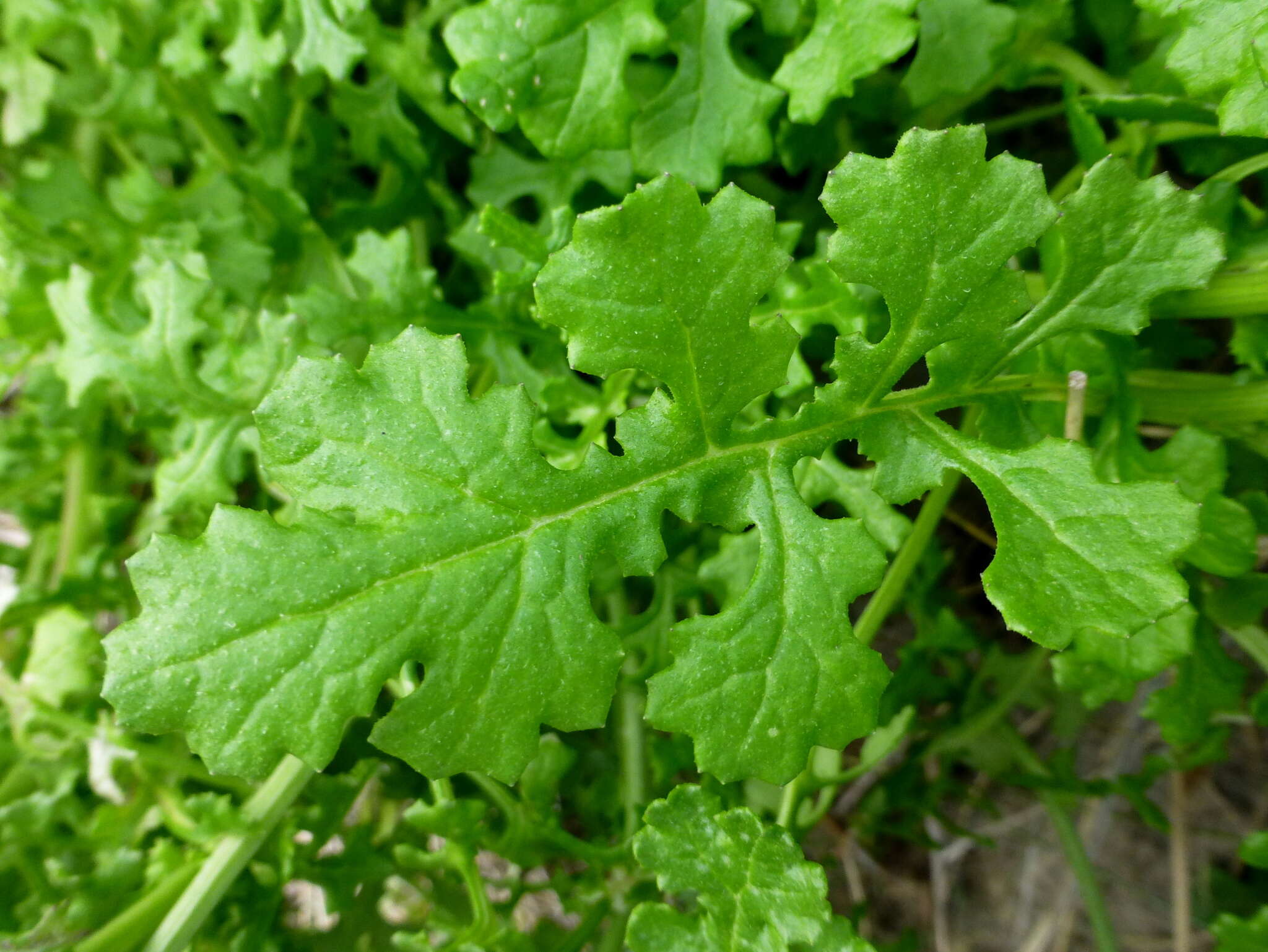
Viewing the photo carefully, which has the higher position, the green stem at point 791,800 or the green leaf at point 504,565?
the green leaf at point 504,565

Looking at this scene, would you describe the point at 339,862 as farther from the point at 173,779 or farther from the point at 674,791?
the point at 674,791

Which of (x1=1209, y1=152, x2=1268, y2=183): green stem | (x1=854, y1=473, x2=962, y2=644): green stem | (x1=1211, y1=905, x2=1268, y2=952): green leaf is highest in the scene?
(x1=1209, y1=152, x2=1268, y2=183): green stem

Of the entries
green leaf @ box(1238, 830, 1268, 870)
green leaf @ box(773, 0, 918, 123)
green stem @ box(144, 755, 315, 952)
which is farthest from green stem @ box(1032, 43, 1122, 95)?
green stem @ box(144, 755, 315, 952)

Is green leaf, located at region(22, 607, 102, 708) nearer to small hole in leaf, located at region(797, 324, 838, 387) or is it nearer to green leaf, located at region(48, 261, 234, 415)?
green leaf, located at region(48, 261, 234, 415)

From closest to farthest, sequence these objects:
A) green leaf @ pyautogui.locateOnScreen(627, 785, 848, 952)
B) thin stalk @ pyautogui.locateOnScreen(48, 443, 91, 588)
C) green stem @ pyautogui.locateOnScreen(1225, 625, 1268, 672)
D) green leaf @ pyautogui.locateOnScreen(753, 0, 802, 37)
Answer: green leaf @ pyautogui.locateOnScreen(627, 785, 848, 952) < green leaf @ pyautogui.locateOnScreen(753, 0, 802, 37) < green stem @ pyautogui.locateOnScreen(1225, 625, 1268, 672) < thin stalk @ pyautogui.locateOnScreen(48, 443, 91, 588)

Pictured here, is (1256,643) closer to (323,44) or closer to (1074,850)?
(1074,850)

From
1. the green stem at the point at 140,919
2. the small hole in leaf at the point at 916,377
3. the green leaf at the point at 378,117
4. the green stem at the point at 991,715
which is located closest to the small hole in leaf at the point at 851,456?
the small hole in leaf at the point at 916,377

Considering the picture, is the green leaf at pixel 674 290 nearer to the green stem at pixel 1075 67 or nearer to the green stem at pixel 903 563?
the green stem at pixel 903 563
